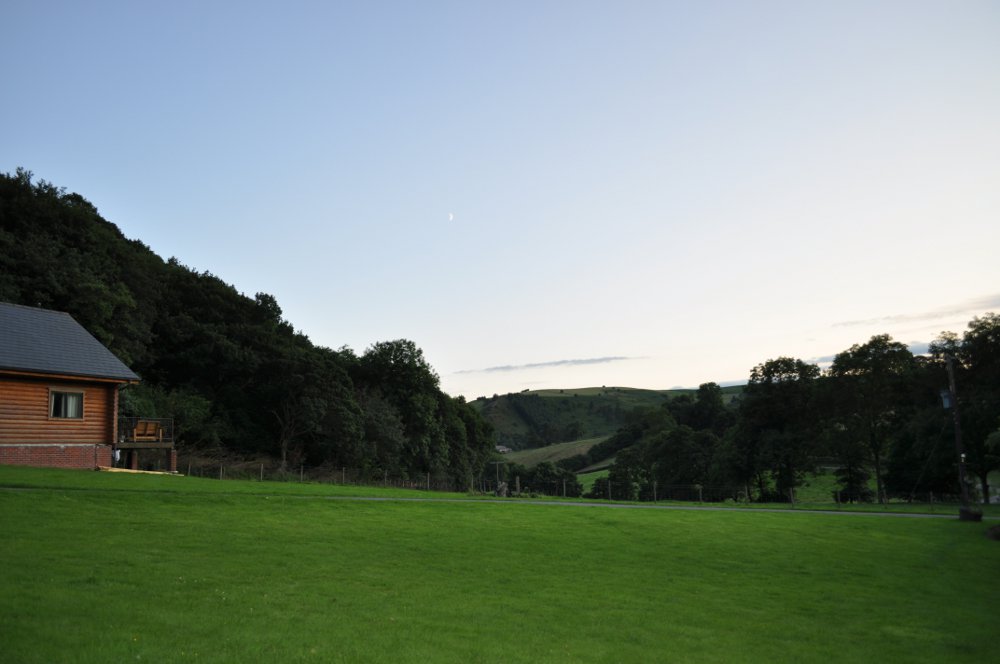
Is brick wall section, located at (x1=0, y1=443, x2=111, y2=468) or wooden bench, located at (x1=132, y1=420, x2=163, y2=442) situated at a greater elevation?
wooden bench, located at (x1=132, y1=420, x2=163, y2=442)

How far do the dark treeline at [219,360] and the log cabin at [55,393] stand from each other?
953 cm

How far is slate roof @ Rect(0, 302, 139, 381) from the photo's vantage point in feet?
106

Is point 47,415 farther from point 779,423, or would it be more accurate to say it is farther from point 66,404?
point 779,423

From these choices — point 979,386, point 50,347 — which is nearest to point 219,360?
point 50,347

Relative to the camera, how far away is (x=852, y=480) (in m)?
64.2

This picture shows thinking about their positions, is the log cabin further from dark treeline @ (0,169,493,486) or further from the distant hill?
the distant hill

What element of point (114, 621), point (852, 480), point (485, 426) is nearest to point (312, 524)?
point (114, 621)

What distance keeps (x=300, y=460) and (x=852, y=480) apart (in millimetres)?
50386

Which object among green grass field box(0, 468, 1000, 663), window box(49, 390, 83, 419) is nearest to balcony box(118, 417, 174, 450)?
window box(49, 390, 83, 419)

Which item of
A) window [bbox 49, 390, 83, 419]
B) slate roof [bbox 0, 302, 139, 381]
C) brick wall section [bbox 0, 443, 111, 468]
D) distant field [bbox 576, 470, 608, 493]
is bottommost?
distant field [bbox 576, 470, 608, 493]

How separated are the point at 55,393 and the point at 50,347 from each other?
2384 millimetres

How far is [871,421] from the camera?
63594mm

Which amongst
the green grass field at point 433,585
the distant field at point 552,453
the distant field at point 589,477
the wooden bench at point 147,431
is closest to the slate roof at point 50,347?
the wooden bench at point 147,431

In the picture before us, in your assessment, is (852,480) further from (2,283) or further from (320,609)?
(2,283)
